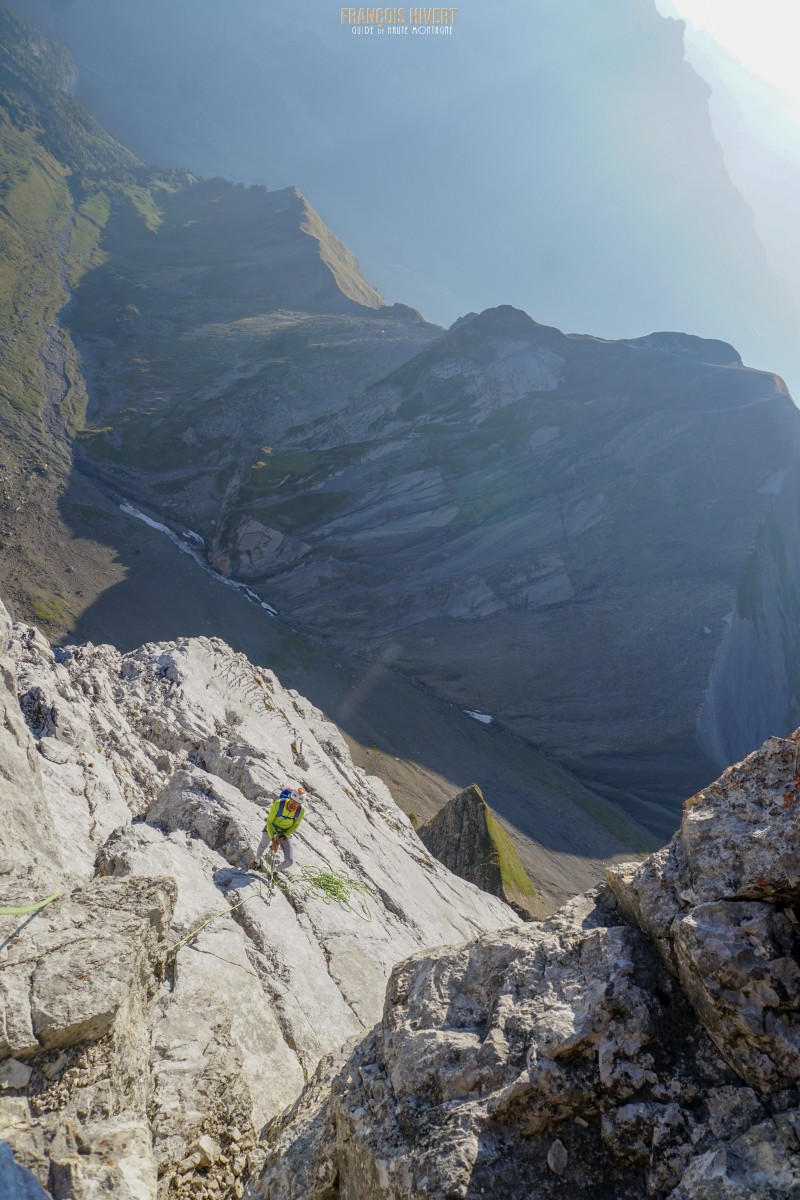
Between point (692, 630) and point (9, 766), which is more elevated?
point (692, 630)

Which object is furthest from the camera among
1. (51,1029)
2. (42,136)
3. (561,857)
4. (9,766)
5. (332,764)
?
(42,136)

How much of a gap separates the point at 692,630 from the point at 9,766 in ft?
244

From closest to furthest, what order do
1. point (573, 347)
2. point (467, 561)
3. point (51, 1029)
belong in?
point (51, 1029), point (467, 561), point (573, 347)

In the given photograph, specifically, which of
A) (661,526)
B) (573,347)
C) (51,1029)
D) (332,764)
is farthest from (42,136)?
(51,1029)

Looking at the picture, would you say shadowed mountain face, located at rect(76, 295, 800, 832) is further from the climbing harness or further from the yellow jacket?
the climbing harness

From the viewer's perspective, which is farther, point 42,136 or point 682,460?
point 42,136

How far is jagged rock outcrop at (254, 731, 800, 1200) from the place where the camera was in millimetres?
5441

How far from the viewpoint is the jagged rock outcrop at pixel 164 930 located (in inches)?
255

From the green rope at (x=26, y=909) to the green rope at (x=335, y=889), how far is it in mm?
7527

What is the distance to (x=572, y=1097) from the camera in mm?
5934

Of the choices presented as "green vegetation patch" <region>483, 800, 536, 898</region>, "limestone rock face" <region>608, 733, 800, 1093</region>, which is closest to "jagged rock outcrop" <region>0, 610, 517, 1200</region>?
"limestone rock face" <region>608, 733, 800, 1093</region>

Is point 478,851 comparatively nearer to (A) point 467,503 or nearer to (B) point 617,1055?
(B) point 617,1055

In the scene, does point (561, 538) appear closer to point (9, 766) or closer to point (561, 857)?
point (561, 857)

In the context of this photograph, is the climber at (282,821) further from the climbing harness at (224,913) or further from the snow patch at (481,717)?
the snow patch at (481,717)
